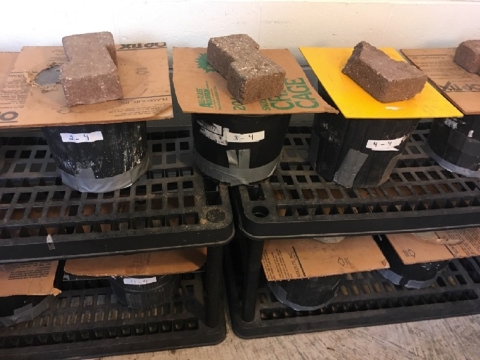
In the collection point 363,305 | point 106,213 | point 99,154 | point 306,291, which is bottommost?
point 363,305

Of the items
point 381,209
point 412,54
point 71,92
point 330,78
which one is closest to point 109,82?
point 71,92

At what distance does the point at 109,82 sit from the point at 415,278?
3.53ft

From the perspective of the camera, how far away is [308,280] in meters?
1.16

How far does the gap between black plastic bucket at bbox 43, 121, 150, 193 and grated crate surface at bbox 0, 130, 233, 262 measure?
33 mm

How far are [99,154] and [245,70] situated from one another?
14.2 inches

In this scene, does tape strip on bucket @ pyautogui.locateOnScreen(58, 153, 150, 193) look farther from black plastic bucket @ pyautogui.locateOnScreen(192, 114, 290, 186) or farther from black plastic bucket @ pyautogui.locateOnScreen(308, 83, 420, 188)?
black plastic bucket @ pyautogui.locateOnScreen(308, 83, 420, 188)

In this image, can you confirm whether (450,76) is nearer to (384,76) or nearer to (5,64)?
(384,76)

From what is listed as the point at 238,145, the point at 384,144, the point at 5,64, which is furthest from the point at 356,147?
the point at 5,64

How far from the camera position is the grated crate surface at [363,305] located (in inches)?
48.2

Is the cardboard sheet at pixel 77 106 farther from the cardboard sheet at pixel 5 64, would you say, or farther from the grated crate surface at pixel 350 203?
the grated crate surface at pixel 350 203

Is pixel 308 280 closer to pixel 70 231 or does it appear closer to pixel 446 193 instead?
pixel 446 193

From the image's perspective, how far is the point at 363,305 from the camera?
1.29 meters

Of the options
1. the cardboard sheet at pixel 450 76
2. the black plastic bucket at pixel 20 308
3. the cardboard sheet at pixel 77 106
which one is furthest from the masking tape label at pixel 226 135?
the black plastic bucket at pixel 20 308

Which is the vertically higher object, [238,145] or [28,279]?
[238,145]
